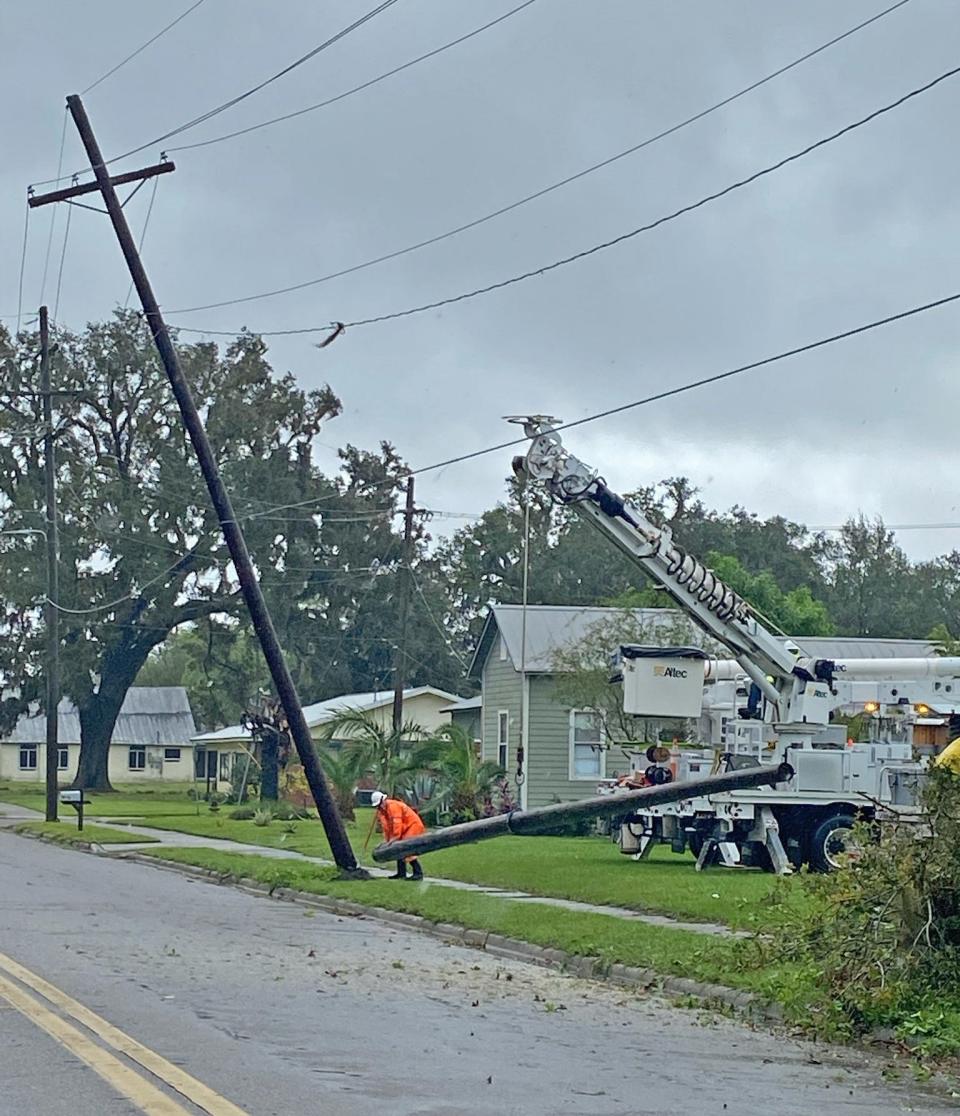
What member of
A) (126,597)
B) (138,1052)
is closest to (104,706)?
(126,597)

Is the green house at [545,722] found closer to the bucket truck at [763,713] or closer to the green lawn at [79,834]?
the green lawn at [79,834]

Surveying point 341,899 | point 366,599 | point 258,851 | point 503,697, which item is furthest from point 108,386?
point 341,899

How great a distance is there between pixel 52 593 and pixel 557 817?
27.1 m

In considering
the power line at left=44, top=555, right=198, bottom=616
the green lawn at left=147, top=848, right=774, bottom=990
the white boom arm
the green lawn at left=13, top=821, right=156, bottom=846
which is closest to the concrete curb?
the green lawn at left=147, top=848, right=774, bottom=990

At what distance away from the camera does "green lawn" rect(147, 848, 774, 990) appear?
561 inches

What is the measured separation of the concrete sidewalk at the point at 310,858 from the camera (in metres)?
17.7

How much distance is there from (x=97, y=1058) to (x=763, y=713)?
1663 cm

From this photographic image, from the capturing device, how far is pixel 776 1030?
1220cm

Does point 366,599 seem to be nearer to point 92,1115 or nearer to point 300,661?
point 300,661

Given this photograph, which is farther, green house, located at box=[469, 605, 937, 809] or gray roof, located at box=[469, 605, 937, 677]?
gray roof, located at box=[469, 605, 937, 677]

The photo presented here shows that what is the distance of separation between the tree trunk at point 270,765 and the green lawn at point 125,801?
3662 millimetres

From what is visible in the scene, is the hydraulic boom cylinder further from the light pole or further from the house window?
the light pole

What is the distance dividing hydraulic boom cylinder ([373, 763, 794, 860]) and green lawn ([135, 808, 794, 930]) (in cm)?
114

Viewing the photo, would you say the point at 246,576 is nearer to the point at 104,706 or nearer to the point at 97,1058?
the point at 97,1058
